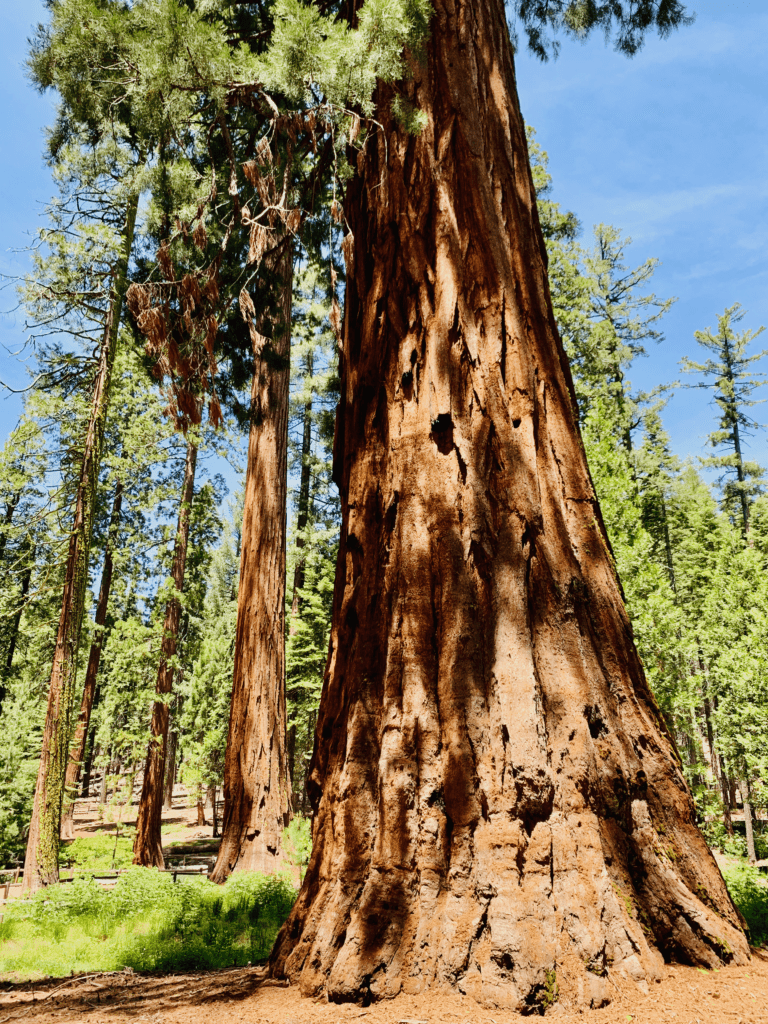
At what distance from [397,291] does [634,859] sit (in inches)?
106

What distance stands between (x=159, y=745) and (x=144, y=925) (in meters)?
8.98

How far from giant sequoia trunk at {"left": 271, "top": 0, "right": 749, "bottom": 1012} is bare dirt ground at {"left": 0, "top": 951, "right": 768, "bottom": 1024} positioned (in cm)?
7

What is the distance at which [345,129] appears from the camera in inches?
141

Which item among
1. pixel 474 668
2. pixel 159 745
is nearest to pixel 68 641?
pixel 159 745

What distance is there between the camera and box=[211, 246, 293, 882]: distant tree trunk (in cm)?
782

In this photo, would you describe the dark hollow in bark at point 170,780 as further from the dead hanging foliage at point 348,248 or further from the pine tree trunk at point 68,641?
the dead hanging foliage at point 348,248

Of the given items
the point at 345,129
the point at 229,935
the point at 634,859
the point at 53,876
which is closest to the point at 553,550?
the point at 634,859

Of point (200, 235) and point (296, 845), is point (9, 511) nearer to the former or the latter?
point (296, 845)

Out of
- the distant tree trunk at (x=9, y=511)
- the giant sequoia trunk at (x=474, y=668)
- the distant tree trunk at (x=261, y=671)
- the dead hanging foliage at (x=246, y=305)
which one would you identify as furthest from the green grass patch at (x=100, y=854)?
the giant sequoia trunk at (x=474, y=668)

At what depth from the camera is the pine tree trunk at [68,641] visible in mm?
10430

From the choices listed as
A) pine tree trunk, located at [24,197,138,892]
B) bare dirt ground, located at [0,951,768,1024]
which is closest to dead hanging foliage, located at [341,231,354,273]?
bare dirt ground, located at [0,951,768,1024]

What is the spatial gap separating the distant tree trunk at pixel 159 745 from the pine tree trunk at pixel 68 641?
3.03 metres

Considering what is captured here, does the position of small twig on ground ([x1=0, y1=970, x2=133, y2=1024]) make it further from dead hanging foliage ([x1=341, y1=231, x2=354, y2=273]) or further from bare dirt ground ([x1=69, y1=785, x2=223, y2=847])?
bare dirt ground ([x1=69, y1=785, x2=223, y2=847])

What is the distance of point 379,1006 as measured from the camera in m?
2.16
